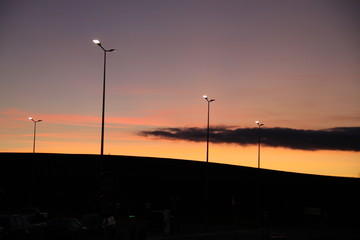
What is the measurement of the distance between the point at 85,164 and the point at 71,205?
10.1m

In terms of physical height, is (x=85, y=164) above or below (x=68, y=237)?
above

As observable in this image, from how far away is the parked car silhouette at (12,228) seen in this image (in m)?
24.8

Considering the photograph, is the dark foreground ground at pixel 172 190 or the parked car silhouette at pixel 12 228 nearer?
the parked car silhouette at pixel 12 228

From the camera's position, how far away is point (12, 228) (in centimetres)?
2519

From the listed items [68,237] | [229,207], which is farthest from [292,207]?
[68,237]

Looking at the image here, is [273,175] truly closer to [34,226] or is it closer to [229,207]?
[229,207]

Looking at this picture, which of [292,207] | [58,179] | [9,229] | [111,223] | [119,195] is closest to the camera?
[9,229]

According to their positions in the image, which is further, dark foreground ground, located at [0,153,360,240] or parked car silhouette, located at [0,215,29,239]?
dark foreground ground, located at [0,153,360,240]

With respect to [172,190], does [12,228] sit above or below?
below

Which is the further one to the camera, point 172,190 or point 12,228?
point 172,190

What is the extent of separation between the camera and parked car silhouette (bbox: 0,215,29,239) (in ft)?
81.2

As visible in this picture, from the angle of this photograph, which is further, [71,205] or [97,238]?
[71,205]

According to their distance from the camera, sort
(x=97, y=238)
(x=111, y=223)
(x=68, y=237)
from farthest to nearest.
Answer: (x=111, y=223), (x=97, y=238), (x=68, y=237)

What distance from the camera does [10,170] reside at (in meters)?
86.2
